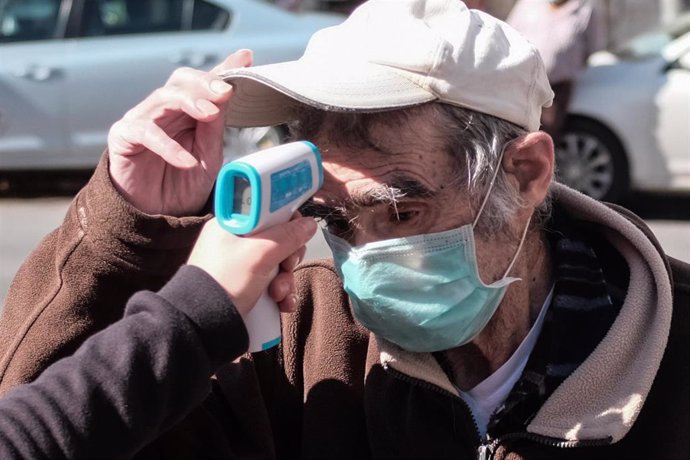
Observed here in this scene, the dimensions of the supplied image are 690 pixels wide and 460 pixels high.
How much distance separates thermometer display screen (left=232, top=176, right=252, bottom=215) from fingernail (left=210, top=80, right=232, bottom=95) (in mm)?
468

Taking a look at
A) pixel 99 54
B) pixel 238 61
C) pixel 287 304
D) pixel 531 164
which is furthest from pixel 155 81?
pixel 287 304

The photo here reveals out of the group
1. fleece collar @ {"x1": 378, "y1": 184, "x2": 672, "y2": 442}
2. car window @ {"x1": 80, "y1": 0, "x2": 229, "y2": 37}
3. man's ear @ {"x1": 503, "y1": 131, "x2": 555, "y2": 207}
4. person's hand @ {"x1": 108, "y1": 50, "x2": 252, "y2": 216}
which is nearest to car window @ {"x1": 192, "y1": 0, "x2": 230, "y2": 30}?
car window @ {"x1": 80, "y1": 0, "x2": 229, "y2": 37}

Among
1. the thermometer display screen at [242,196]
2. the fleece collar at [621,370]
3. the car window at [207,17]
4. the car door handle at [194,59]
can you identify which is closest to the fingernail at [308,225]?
the thermometer display screen at [242,196]

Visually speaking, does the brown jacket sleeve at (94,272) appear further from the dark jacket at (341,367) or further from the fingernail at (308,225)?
the fingernail at (308,225)

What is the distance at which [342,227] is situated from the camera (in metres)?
2.28

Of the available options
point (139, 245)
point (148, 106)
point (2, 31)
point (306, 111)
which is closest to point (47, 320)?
point (139, 245)

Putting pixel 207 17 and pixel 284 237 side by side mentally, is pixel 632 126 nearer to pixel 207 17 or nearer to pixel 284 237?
pixel 207 17

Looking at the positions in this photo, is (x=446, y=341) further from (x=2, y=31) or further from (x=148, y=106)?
(x=2, y=31)

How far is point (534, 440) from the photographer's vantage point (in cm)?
216

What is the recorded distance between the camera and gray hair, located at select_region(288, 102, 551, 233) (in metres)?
2.20

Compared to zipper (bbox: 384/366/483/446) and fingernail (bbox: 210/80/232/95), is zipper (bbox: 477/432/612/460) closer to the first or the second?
zipper (bbox: 384/366/483/446)

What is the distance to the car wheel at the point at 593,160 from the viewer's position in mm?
8102

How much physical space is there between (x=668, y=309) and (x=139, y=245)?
3.38 ft

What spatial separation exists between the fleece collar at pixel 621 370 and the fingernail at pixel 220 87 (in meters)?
0.65
